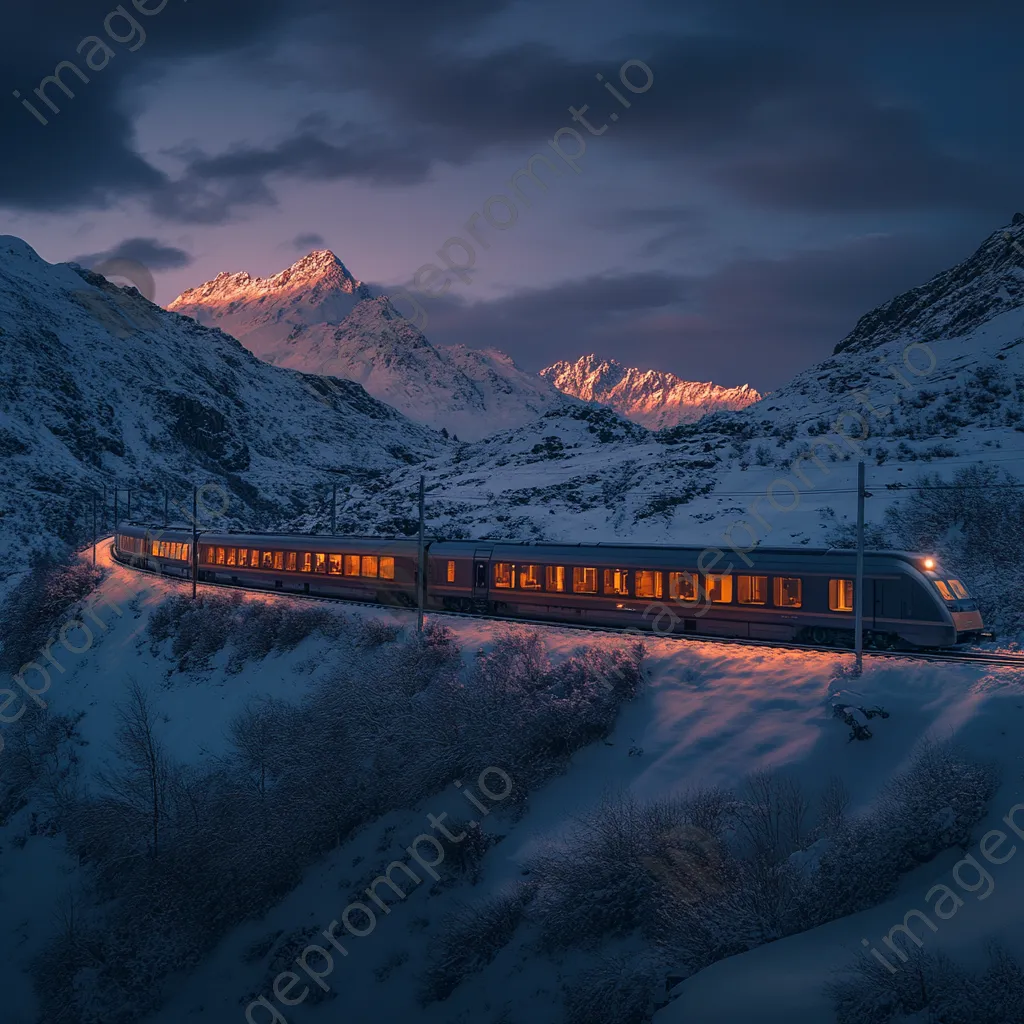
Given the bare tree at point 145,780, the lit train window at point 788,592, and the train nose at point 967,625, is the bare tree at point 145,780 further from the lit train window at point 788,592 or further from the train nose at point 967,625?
the train nose at point 967,625

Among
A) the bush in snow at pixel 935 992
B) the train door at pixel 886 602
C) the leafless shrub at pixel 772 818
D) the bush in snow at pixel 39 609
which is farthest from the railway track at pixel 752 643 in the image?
the bush in snow at pixel 39 609

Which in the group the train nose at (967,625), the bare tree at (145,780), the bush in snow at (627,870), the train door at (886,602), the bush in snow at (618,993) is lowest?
the bush in snow at (618,993)

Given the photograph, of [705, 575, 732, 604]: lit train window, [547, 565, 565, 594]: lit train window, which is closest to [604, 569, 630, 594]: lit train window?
[547, 565, 565, 594]: lit train window

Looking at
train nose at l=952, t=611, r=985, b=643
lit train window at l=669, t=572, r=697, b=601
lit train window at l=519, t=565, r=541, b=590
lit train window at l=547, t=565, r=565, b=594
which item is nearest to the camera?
train nose at l=952, t=611, r=985, b=643

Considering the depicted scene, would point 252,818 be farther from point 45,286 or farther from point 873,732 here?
point 45,286

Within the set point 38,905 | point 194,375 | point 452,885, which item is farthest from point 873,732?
point 194,375

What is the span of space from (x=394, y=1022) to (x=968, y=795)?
10315mm

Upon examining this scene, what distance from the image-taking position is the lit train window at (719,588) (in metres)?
24.6

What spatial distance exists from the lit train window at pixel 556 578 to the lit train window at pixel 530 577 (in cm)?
47

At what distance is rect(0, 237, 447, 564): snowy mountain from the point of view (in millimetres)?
97812

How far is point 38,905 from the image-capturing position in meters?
22.6

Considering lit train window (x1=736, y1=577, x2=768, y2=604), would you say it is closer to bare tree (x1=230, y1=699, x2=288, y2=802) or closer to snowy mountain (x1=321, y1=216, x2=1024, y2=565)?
snowy mountain (x1=321, y1=216, x2=1024, y2=565)

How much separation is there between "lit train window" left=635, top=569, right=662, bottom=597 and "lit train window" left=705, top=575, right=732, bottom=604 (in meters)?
1.63

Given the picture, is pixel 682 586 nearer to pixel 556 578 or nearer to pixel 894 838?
pixel 556 578
